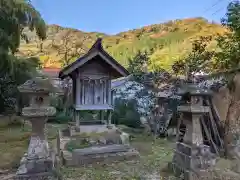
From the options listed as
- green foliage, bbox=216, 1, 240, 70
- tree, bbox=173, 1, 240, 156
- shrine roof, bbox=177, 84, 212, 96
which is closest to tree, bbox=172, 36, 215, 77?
tree, bbox=173, 1, 240, 156

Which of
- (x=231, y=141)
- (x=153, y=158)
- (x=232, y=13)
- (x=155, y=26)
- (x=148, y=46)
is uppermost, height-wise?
(x=155, y=26)

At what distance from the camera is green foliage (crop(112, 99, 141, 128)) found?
9336 millimetres

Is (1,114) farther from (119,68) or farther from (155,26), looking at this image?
(155,26)

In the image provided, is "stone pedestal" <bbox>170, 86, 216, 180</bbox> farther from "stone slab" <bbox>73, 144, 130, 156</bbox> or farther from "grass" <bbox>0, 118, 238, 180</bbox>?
"stone slab" <bbox>73, 144, 130, 156</bbox>

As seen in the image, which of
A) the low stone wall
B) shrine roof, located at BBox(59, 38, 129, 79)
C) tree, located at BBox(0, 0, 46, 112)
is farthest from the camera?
tree, located at BBox(0, 0, 46, 112)

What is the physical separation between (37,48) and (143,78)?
1685 centimetres

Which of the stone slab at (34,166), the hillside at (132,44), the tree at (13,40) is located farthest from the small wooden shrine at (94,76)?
the hillside at (132,44)

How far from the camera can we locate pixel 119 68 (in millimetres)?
5938

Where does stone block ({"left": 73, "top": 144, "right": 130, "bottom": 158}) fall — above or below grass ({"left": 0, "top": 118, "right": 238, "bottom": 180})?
above

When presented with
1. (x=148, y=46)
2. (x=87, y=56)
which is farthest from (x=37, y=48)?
(x=87, y=56)

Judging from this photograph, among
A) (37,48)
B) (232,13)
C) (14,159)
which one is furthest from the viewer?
(37,48)

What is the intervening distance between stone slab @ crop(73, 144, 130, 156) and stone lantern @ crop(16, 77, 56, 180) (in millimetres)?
1230

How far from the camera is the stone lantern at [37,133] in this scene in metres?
3.87

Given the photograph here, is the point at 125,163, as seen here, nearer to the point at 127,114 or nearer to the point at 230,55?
the point at 127,114
